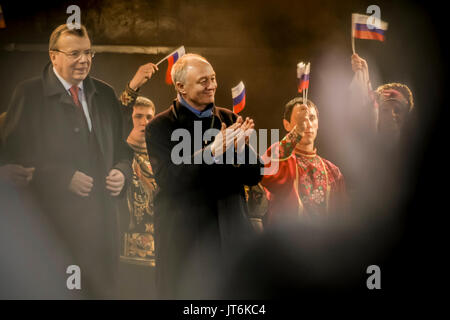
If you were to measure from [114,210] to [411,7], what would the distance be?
281cm

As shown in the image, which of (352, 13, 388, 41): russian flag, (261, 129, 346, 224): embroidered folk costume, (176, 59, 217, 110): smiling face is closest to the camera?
(176, 59, 217, 110): smiling face

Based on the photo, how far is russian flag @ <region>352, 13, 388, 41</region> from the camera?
393 centimetres

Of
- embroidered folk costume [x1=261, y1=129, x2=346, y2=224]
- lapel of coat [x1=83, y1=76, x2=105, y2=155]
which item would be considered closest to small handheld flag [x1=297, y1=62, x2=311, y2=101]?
embroidered folk costume [x1=261, y1=129, x2=346, y2=224]

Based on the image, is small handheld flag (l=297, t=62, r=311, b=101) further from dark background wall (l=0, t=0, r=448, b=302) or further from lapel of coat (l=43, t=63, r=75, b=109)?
lapel of coat (l=43, t=63, r=75, b=109)

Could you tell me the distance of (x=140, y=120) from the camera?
12.2 ft

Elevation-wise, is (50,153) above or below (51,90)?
below

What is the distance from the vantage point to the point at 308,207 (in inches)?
151

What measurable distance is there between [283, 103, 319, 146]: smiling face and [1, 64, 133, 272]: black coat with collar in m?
1.32

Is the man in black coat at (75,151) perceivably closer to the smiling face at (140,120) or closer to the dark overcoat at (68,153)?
the dark overcoat at (68,153)

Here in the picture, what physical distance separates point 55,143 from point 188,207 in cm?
104

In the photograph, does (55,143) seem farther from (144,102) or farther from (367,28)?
(367,28)

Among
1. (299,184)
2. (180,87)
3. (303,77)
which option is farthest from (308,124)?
(180,87)
